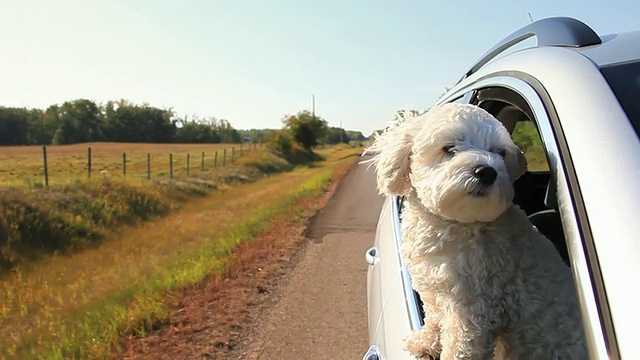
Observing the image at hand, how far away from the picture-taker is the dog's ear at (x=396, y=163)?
76.5 inches

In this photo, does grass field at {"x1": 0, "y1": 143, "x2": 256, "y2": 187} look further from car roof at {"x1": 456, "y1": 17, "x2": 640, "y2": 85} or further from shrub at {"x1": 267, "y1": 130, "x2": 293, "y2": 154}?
shrub at {"x1": 267, "y1": 130, "x2": 293, "y2": 154}

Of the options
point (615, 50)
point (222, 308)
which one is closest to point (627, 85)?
point (615, 50)

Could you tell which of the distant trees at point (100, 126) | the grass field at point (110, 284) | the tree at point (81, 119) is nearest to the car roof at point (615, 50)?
the grass field at point (110, 284)

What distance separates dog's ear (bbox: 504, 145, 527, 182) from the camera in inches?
68.1

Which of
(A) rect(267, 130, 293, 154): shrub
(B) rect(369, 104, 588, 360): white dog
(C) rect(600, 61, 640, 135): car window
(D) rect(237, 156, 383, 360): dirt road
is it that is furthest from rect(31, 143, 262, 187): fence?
(A) rect(267, 130, 293, 154): shrub

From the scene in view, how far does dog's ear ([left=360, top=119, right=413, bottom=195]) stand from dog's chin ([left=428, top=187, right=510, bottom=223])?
1.15 feet

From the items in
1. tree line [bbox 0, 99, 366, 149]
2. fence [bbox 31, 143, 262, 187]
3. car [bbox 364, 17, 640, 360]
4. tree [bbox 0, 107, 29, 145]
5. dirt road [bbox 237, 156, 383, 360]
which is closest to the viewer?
car [bbox 364, 17, 640, 360]

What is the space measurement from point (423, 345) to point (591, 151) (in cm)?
94

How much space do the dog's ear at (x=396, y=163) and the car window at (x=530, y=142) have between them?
0.76 meters

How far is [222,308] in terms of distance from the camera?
6148 mm

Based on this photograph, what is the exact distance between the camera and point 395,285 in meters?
2.57

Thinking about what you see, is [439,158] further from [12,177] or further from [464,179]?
[12,177]

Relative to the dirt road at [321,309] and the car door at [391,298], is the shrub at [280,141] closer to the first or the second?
the dirt road at [321,309]

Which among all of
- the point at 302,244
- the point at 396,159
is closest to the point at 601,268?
the point at 396,159
